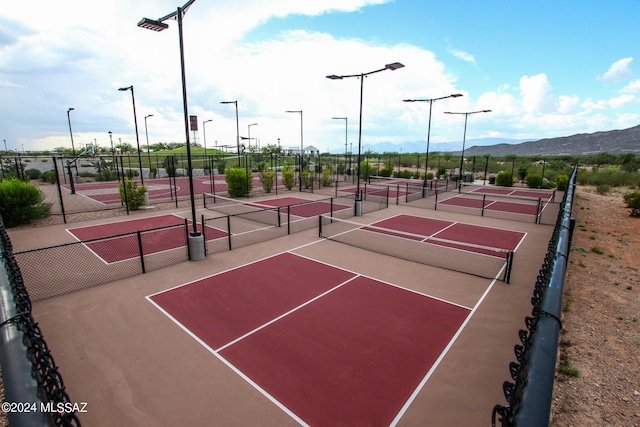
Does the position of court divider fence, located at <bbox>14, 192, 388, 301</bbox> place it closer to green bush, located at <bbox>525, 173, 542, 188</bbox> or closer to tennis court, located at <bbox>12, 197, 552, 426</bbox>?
tennis court, located at <bbox>12, 197, 552, 426</bbox>

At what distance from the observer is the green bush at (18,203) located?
53.7 feet

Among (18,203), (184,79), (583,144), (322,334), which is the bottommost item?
(322,334)

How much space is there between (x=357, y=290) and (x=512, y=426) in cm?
768

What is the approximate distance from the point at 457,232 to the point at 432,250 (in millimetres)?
3933

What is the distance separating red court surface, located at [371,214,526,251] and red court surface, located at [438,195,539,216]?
5012 mm

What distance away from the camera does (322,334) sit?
7.21 metres

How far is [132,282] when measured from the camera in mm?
9906

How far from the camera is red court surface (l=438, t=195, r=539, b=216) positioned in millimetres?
21734

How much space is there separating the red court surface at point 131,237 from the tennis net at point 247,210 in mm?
2442

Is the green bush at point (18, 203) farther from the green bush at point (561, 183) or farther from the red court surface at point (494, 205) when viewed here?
the green bush at point (561, 183)

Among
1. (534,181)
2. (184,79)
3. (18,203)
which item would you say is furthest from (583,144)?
(18,203)

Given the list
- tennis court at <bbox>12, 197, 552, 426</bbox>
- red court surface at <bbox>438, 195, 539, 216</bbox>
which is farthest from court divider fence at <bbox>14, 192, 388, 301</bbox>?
red court surface at <bbox>438, 195, 539, 216</bbox>

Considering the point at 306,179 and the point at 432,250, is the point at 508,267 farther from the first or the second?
the point at 306,179

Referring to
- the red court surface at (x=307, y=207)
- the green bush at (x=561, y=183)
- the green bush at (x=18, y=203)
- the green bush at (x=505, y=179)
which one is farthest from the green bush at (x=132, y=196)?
the green bush at (x=561, y=183)
